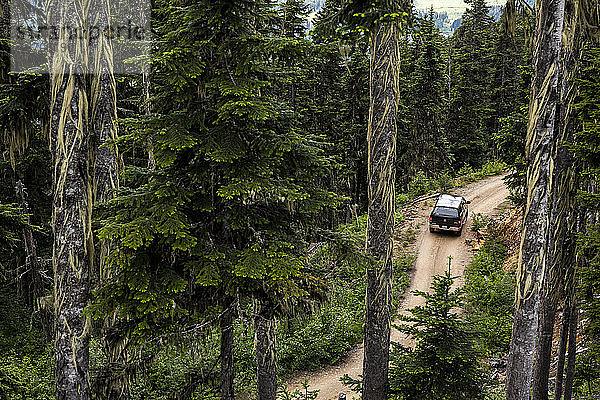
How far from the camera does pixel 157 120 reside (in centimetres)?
563

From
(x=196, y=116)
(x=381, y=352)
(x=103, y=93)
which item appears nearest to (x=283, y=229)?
(x=196, y=116)

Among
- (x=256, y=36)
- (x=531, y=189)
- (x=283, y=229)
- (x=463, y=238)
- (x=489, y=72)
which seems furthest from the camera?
(x=489, y=72)

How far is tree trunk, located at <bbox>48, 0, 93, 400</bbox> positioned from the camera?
5801 mm

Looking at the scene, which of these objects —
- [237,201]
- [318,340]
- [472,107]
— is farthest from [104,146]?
[472,107]

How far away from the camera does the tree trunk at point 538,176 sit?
6.41m

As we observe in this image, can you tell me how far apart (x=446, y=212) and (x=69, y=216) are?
69.7ft

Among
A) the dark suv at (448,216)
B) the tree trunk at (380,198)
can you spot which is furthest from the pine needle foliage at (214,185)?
the dark suv at (448,216)

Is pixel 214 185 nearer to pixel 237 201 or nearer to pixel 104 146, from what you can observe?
pixel 237 201

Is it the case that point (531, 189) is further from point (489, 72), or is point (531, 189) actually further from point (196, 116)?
point (489, 72)

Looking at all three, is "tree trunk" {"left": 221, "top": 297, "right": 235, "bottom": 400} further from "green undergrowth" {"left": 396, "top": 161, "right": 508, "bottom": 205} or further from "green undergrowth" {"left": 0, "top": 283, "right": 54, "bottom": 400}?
"green undergrowth" {"left": 396, "top": 161, "right": 508, "bottom": 205}

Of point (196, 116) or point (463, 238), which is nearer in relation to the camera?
point (196, 116)

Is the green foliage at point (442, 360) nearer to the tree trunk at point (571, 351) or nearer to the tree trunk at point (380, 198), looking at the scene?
the tree trunk at point (380, 198)

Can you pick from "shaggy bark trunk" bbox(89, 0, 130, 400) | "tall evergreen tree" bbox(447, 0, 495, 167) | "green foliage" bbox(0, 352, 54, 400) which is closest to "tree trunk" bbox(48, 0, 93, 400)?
"shaggy bark trunk" bbox(89, 0, 130, 400)

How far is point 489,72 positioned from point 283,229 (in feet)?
147
